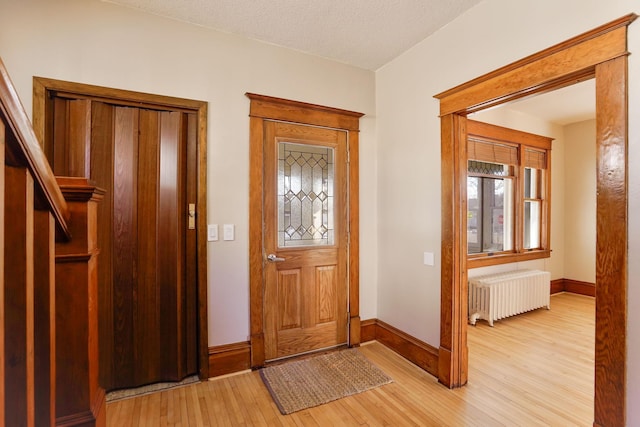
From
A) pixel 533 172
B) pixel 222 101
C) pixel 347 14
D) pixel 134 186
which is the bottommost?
pixel 134 186

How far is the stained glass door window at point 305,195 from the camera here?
2789 millimetres

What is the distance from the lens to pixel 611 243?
5.05ft

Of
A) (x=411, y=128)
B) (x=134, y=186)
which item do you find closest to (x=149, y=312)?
(x=134, y=186)

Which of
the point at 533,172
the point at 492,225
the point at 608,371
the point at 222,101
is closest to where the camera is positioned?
the point at 608,371

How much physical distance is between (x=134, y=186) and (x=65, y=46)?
1000 mm

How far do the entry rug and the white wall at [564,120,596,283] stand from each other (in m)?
4.20

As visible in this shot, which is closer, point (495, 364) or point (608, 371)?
point (608, 371)

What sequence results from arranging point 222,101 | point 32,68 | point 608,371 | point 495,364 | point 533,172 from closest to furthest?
1. point 608,371
2. point 32,68
3. point 222,101
4. point 495,364
5. point 533,172

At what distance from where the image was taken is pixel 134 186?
231cm

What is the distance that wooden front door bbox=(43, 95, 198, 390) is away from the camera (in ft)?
7.16

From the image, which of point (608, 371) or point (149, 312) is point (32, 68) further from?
point (608, 371)

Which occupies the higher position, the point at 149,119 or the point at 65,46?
the point at 65,46

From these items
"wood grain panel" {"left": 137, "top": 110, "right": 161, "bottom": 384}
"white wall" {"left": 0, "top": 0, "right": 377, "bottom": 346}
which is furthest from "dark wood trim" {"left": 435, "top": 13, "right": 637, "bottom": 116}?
"wood grain panel" {"left": 137, "top": 110, "right": 161, "bottom": 384}

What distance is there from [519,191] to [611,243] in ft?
10.0
